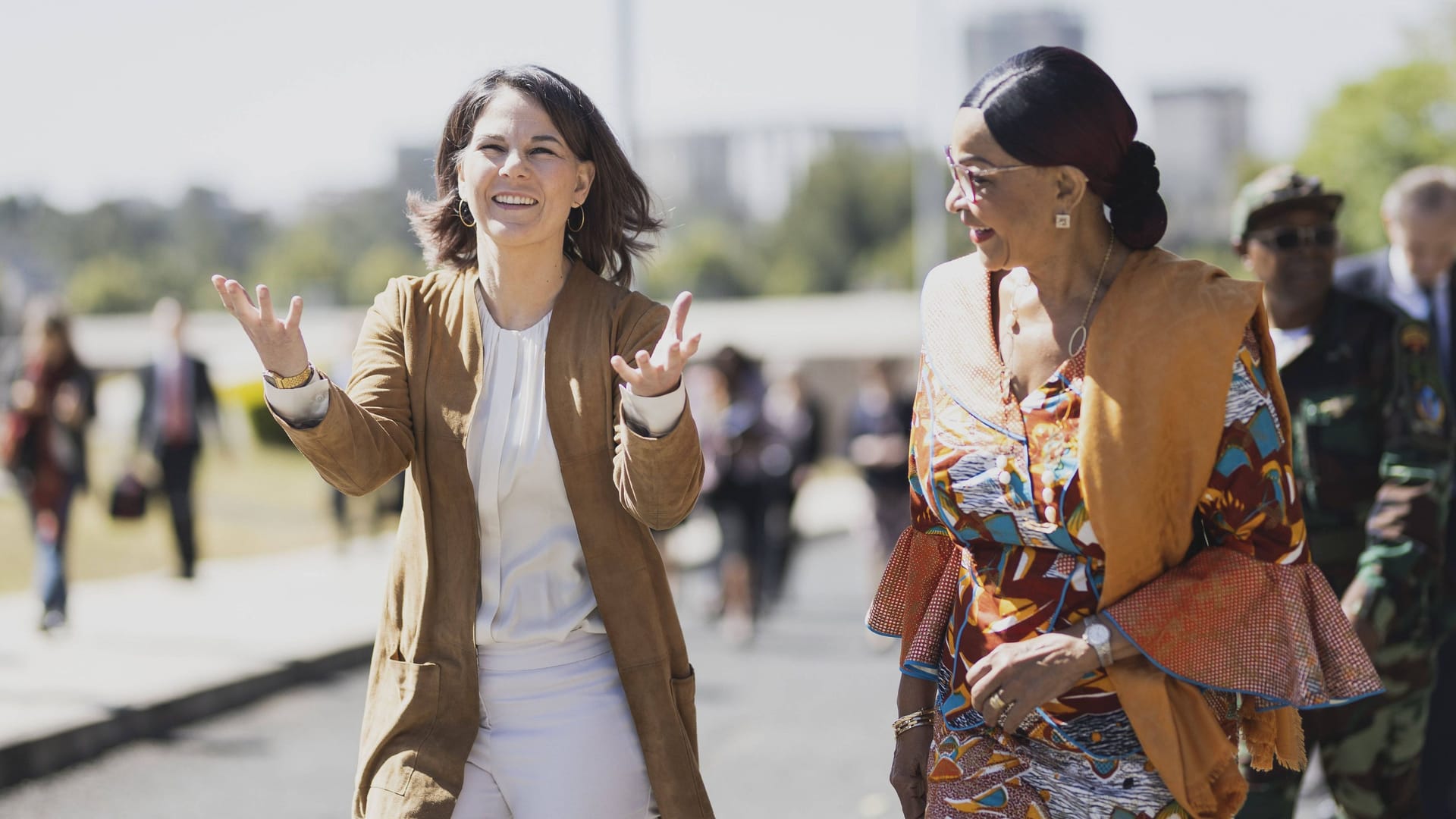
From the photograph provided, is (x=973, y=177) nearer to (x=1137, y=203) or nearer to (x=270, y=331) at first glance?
(x=1137, y=203)

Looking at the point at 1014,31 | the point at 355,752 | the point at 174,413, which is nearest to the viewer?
the point at 355,752

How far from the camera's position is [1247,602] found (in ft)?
8.95

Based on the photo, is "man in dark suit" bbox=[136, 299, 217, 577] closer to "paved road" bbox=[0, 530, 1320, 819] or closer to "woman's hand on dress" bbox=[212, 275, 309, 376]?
"paved road" bbox=[0, 530, 1320, 819]

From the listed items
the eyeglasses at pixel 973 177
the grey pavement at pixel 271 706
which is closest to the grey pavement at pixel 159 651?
the grey pavement at pixel 271 706

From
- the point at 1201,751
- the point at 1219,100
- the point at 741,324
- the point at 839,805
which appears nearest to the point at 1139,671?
the point at 1201,751

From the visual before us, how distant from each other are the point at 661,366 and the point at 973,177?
2.05 ft

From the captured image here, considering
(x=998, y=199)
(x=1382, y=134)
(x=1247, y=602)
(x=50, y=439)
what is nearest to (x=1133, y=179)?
(x=998, y=199)

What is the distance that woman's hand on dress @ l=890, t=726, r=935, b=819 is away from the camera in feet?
10.3

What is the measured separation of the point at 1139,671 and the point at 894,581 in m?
0.61

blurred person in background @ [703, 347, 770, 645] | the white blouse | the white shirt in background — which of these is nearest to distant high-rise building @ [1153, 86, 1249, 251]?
blurred person in background @ [703, 347, 770, 645]

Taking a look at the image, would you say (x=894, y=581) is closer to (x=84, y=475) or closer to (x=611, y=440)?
(x=611, y=440)

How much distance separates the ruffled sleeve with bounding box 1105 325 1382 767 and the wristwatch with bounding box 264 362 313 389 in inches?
56.5

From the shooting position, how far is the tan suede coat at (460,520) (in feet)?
9.89

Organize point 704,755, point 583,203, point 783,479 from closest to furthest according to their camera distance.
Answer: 1. point 583,203
2. point 704,755
3. point 783,479
